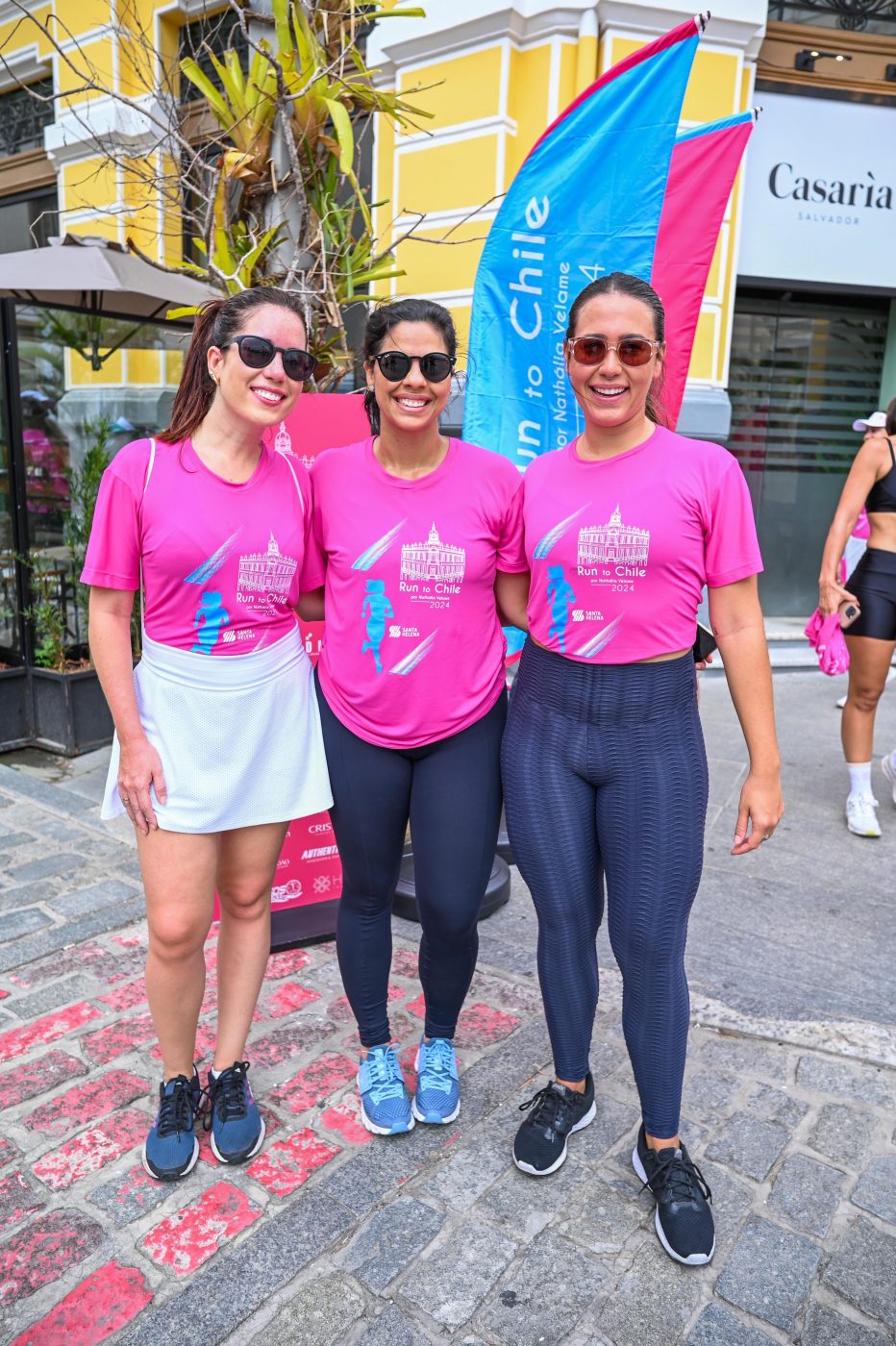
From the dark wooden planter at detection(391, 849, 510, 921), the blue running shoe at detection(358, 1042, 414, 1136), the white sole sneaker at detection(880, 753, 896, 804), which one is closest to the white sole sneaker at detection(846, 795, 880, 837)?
the white sole sneaker at detection(880, 753, 896, 804)

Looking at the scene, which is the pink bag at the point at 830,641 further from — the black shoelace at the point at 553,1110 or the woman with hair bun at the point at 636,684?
the black shoelace at the point at 553,1110

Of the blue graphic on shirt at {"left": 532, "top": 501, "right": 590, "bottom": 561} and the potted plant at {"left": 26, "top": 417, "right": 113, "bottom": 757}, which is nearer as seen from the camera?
the blue graphic on shirt at {"left": 532, "top": 501, "right": 590, "bottom": 561}

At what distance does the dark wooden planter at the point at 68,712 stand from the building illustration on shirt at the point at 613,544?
4.21m

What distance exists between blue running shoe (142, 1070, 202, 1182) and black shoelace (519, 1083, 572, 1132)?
2.88 feet

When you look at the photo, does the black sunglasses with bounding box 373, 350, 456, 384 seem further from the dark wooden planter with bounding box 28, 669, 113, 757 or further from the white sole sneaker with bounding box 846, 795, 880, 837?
the dark wooden planter with bounding box 28, 669, 113, 757

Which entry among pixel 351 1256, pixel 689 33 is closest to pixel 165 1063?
pixel 351 1256

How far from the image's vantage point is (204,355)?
2307mm

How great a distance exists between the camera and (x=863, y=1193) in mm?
2389

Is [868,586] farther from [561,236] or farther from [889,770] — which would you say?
[561,236]

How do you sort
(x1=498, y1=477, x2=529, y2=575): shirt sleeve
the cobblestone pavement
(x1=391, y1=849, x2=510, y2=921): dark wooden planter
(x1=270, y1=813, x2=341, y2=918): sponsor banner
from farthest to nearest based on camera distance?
(x1=391, y1=849, x2=510, y2=921): dark wooden planter
(x1=270, y1=813, x2=341, y2=918): sponsor banner
(x1=498, y1=477, x2=529, y2=575): shirt sleeve
the cobblestone pavement

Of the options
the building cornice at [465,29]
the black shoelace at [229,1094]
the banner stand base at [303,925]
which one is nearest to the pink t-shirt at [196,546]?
the black shoelace at [229,1094]

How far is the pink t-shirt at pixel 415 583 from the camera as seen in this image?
7.66 feet

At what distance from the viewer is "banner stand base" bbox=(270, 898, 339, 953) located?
11.8 ft

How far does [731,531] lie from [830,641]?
9.43ft
